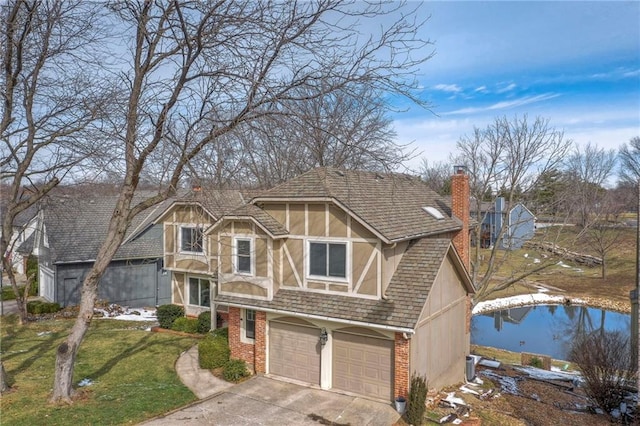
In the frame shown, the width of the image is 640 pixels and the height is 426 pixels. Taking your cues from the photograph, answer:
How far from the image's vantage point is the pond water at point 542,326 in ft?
88.3

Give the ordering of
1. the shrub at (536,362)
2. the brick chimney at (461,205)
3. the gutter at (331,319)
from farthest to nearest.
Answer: the shrub at (536,362)
the brick chimney at (461,205)
the gutter at (331,319)

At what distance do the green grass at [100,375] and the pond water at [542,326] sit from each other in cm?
1864

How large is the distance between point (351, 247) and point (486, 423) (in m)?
5.72

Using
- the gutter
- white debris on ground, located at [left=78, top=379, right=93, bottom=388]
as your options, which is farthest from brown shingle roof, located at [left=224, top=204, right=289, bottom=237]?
white debris on ground, located at [left=78, top=379, right=93, bottom=388]

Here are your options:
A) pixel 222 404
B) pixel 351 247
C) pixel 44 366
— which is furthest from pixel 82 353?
pixel 351 247

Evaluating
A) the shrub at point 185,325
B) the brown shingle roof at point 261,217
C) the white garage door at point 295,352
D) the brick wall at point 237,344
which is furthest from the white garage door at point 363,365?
the shrub at point 185,325

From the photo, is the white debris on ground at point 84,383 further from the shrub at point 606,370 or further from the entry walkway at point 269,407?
the shrub at point 606,370

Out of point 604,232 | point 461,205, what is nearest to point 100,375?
point 461,205

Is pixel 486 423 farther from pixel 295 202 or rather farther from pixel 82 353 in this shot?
pixel 82 353

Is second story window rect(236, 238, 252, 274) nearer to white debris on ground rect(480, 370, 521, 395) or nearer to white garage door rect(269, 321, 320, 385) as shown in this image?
white garage door rect(269, 321, 320, 385)

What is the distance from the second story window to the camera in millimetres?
14961

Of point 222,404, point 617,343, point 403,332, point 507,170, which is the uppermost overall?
point 507,170

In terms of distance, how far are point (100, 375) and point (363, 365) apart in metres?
8.13

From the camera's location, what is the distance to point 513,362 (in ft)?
70.9
